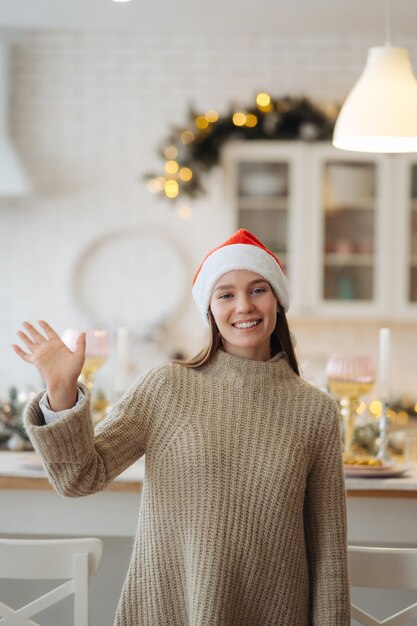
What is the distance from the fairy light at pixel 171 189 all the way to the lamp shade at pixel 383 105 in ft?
7.65

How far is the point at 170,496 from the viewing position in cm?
169

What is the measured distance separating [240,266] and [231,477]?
40cm

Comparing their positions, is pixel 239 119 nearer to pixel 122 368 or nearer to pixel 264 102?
pixel 264 102

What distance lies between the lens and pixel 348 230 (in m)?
4.86

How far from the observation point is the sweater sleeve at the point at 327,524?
1720 mm

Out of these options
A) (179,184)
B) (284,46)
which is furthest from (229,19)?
(179,184)

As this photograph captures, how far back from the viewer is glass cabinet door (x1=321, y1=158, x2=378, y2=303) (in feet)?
15.8

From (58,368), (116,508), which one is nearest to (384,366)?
(116,508)

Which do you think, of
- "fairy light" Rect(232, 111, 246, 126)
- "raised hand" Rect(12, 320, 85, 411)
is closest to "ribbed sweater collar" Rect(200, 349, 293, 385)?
"raised hand" Rect(12, 320, 85, 411)

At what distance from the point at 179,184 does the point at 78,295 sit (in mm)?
822

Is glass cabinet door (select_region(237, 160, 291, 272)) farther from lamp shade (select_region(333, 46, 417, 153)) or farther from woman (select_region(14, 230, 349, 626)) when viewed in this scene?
woman (select_region(14, 230, 349, 626))

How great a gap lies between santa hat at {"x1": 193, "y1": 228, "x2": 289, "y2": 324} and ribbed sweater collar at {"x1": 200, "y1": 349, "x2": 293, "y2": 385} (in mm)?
111

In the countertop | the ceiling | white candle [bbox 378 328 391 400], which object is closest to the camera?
the countertop

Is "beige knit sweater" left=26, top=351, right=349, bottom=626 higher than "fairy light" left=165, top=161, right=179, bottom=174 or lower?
lower
